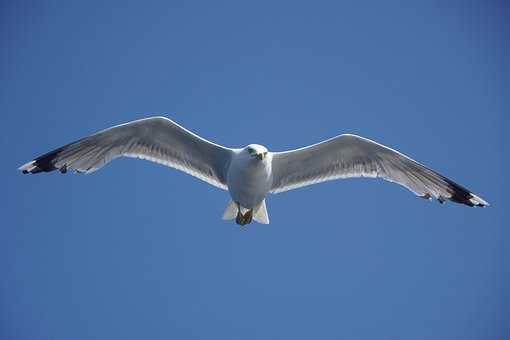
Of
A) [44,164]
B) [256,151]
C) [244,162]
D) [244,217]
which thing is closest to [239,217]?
[244,217]

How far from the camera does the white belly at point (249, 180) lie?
1012 cm

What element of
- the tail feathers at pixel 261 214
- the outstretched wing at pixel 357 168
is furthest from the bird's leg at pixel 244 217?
the outstretched wing at pixel 357 168

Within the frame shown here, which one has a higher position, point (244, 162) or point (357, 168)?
point (357, 168)

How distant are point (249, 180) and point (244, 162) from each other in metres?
0.25

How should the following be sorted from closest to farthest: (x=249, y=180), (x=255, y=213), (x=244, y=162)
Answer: (x=244, y=162) → (x=249, y=180) → (x=255, y=213)

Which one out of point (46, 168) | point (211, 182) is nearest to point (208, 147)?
point (211, 182)

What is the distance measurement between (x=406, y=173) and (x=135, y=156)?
11.2 ft

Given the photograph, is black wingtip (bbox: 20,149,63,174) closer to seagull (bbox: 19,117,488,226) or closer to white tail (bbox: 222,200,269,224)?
seagull (bbox: 19,117,488,226)

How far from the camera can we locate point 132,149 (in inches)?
417

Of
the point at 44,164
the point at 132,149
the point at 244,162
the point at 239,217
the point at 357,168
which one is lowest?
the point at 239,217

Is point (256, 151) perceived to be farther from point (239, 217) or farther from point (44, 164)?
point (44, 164)

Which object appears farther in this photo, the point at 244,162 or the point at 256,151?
the point at 244,162

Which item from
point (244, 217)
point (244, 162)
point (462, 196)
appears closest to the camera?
point (244, 162)

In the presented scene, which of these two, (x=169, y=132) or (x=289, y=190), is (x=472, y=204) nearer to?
(x=289, y=190)
